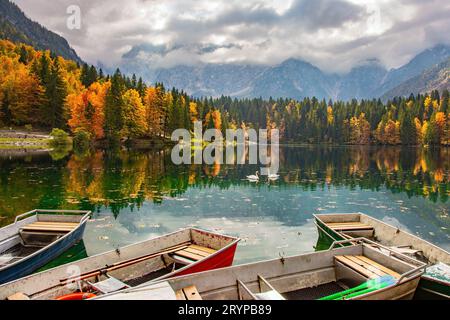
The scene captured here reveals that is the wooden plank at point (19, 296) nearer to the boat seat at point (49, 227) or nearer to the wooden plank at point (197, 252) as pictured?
the wooden plank at point (197, 252)

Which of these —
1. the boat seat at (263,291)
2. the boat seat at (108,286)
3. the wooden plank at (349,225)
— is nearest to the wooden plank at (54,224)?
the boat seat at (108,286)

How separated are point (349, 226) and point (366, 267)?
7932 mm

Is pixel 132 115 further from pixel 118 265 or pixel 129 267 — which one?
pixel 118 265

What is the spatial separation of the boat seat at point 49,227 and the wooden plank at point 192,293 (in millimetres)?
10699

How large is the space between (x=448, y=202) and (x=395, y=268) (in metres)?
26.2

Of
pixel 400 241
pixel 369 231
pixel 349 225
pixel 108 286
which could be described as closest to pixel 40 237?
pixel 108 286

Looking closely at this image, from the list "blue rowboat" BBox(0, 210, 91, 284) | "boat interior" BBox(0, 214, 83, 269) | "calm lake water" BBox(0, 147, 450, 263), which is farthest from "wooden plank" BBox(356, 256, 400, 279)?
"boat interior" BBox(0, 214, 83, 269)

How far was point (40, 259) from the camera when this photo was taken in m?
15.4

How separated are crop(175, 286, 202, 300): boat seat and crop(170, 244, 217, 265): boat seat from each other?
4025 millimetres

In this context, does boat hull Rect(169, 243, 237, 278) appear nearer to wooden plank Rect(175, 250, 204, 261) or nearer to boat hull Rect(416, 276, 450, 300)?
wooden plank Rect(175, 250, 204, 261)

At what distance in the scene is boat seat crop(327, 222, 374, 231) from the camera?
20312 mm

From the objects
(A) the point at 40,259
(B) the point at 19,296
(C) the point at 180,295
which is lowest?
(A) the point at 40,259

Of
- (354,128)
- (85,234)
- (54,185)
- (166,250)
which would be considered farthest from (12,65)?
(354,128)

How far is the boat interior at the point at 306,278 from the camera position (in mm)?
10438
